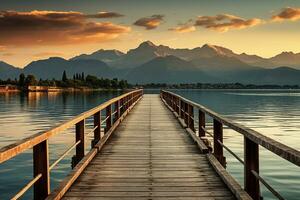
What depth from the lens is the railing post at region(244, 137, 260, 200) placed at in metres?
5.96

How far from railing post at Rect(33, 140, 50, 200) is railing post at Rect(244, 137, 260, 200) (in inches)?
118

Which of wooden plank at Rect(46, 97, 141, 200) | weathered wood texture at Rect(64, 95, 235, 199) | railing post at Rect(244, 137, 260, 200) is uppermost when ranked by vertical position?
railing post at Rect(244, 137, 260, 200)

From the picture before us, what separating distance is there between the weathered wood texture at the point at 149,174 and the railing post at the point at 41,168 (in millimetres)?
572

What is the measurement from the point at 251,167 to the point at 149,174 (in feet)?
8.78

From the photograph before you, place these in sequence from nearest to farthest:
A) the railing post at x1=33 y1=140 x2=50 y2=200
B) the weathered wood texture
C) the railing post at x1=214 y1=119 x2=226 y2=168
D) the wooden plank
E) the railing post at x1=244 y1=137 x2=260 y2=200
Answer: the railing post at x1=33 y1=140 x2=50 y2=200, the railing post at x1=244 y1=137 x2=260 y2=200, the wooden plank, the weathered wood texture, the railing post at x1=214 y1=119 x2=226 y2=168

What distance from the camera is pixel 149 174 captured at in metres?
8.16

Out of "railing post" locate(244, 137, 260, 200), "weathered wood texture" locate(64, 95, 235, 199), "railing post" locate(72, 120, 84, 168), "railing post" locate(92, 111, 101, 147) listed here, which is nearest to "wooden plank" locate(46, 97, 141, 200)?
"weathered wood texture" locate(64, 95, 235, 199)

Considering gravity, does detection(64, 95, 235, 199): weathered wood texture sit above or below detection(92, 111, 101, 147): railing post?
below

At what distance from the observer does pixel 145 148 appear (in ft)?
38.1

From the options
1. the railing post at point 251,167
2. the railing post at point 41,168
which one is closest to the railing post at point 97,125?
the railing post at point 41,168

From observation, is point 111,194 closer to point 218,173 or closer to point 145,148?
point 218,173

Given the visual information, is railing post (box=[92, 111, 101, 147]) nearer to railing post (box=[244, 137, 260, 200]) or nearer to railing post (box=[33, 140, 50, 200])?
railing post (box=[33, 140, 50, 200])

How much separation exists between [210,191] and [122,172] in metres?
2.17

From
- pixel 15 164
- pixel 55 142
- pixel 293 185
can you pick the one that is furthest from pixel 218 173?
pixel 55 142
